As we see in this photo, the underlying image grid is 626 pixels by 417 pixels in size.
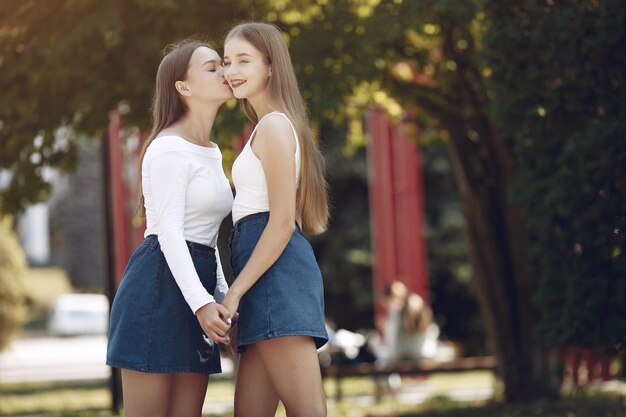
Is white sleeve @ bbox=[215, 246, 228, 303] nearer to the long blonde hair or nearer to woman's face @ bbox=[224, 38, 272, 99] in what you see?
the long blonde hair

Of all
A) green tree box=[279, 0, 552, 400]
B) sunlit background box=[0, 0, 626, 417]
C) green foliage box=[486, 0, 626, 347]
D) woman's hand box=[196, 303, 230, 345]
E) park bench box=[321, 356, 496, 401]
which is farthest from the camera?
park bench box=[321, 356, 496, 401]

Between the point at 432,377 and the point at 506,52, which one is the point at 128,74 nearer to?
the point at 506,52

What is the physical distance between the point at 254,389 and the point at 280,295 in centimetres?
39

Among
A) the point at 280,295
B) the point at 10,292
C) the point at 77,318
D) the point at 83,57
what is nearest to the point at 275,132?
the point at 280,295

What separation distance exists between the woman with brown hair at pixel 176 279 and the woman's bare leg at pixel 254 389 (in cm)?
14

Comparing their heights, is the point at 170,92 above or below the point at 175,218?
above

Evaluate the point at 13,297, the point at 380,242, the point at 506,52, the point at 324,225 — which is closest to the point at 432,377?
the point at 380,242

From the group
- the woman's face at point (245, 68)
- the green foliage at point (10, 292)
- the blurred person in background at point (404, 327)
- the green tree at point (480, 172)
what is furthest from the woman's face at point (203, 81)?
the green foliage at point (10, 292)

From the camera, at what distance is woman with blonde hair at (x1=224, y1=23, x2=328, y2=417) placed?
4008 millimetres

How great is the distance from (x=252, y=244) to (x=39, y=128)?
5567 millimetres

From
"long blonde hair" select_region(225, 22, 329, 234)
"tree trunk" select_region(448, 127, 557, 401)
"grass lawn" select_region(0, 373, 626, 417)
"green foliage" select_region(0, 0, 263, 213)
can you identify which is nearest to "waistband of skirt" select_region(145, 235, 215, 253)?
"long blonde hair" select_region(225, 22, 329, 234)

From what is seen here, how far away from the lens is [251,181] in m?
4.13

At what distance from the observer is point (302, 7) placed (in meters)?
9.44

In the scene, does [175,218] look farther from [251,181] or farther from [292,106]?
[292,106]
